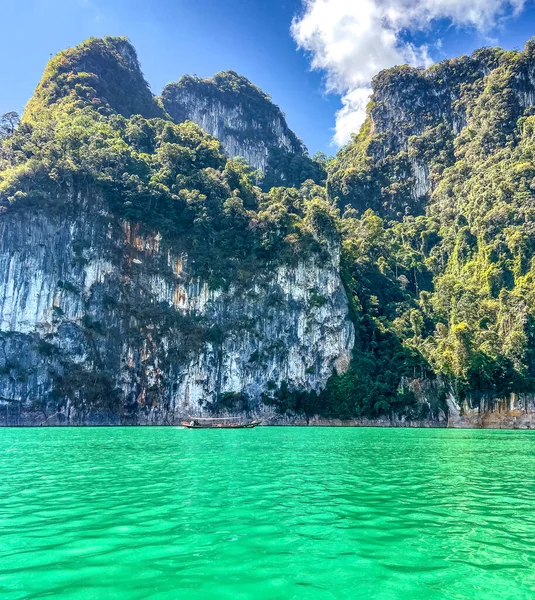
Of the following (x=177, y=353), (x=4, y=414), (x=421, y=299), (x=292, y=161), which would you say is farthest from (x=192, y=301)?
(x=292, y=161)

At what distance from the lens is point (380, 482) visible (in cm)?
1295

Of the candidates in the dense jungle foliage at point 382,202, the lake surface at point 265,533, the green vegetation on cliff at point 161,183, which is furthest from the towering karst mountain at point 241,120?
the lake surface at point 265,533

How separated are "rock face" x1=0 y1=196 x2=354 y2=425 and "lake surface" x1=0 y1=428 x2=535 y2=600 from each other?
41.0 metres

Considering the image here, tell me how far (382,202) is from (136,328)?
6122cm

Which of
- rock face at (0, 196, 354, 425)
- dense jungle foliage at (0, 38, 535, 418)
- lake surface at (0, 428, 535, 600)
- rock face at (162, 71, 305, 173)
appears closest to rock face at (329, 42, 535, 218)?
dense jungle foliage at (0, 38, 535, 418)

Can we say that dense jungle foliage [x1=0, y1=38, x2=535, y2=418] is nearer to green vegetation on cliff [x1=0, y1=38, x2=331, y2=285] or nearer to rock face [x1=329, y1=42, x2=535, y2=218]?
green vegetation on cliff [x1=0, y1=38, x2=331, y2=285]

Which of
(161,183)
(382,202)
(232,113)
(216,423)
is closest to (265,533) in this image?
(216,423)

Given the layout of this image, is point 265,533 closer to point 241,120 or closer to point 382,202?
point 382,202

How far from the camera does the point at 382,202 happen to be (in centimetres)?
10031

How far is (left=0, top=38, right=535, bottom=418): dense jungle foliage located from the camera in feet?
185

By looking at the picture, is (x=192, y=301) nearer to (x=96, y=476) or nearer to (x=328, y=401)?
(x=328, y=401)

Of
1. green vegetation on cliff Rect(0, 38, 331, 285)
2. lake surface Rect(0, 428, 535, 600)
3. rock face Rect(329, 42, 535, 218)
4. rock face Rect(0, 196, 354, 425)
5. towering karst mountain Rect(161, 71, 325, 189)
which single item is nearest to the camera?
lake surface Rect(0, 428, 535, 600)

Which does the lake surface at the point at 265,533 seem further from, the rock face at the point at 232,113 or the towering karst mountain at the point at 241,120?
the rock face at the point at 232,113

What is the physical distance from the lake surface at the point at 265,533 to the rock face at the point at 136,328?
135ft
